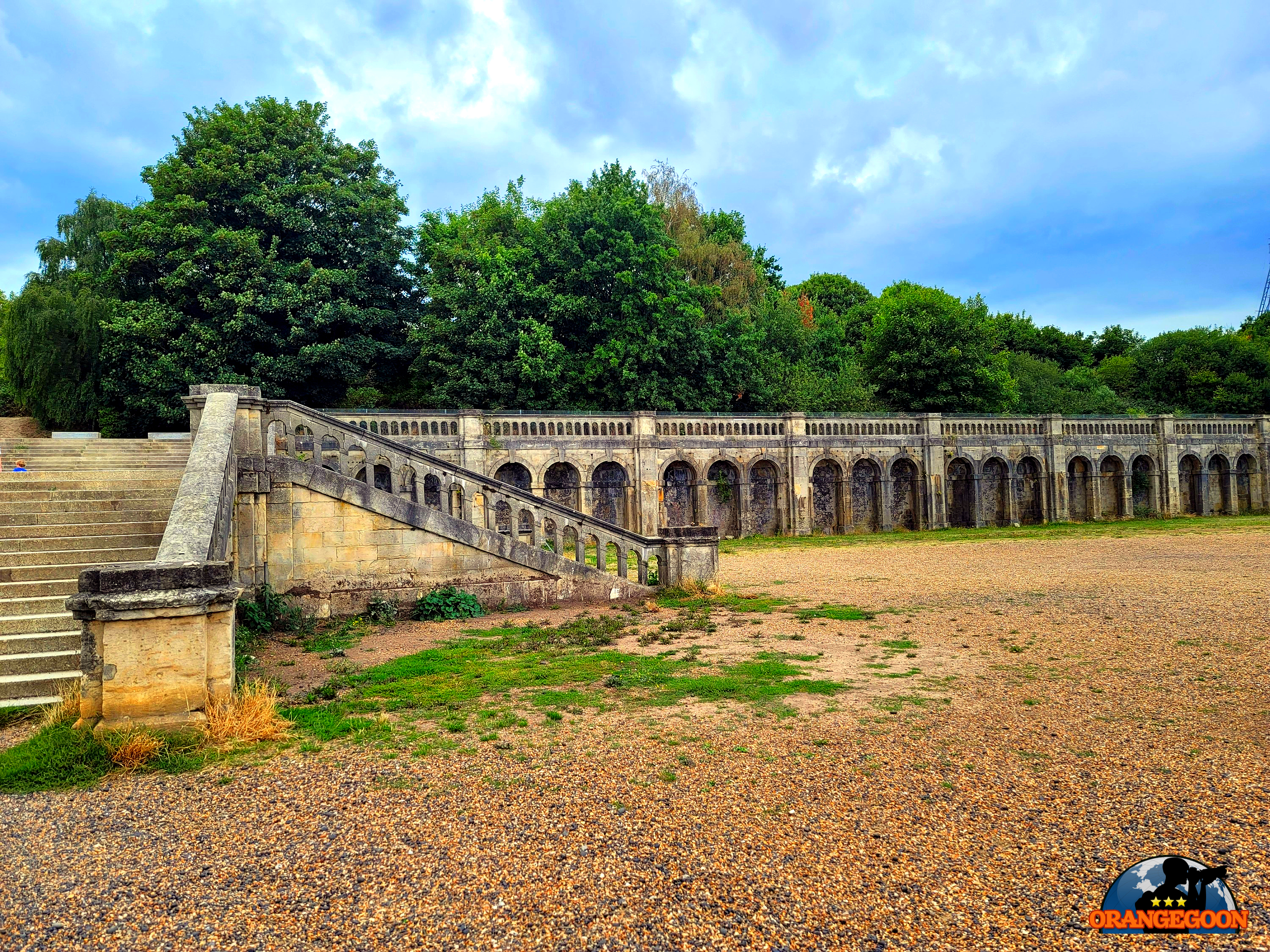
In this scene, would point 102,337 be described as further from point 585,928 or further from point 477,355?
point 585,928

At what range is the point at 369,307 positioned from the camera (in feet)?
92.3

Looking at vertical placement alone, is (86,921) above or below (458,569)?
below

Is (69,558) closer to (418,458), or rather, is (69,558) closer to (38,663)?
(38,663)

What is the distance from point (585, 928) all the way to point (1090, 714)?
5.05m

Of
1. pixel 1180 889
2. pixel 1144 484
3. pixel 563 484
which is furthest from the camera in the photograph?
pixel 1144 484

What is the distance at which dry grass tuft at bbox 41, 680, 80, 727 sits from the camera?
5582 mm

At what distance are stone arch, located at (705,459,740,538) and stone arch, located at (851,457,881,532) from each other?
5764mm

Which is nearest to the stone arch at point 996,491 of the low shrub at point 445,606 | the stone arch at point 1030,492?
the stone arch at point 1030,492

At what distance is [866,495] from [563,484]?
1428 centimetres

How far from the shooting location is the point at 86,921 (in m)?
3.23

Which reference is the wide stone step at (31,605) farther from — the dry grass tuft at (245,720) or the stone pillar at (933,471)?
the stone pillar at (933,471)

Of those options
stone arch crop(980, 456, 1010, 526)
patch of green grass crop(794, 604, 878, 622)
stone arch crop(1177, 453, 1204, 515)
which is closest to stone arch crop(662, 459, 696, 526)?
stone arch crop(980, 456, 1010, 526)

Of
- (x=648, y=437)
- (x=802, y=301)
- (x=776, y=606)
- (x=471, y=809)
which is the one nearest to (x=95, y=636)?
(x=471, y=809)

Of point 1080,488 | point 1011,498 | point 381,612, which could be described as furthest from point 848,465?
point 381,612
